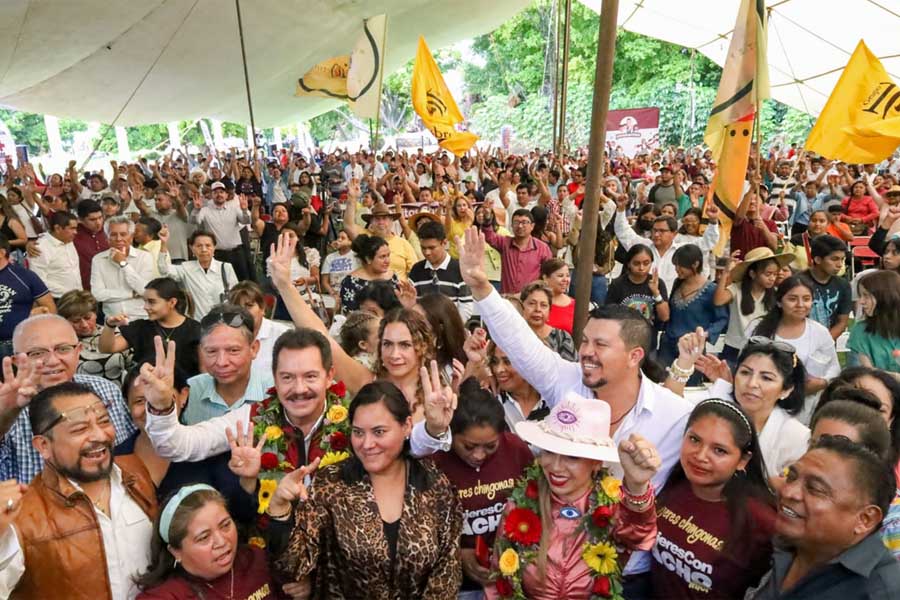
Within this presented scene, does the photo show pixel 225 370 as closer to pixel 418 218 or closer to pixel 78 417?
pixel 78 417

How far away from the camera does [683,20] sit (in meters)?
18.1

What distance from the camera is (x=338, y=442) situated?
8.83 feet

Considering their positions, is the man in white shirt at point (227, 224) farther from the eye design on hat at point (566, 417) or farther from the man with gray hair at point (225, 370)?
the eye design on hat at point (566, 417)

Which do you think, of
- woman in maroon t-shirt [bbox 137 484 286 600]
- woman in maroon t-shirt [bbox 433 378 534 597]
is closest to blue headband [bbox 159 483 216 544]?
woman in maroon t-shirt [bbox 137 484 286 600]

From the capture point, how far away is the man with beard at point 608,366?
281 cm

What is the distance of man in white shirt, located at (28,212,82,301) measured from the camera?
20.4 ft

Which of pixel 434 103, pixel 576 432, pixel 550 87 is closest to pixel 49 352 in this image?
pixel 576 432

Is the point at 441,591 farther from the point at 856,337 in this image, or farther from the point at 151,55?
the point at 151,55

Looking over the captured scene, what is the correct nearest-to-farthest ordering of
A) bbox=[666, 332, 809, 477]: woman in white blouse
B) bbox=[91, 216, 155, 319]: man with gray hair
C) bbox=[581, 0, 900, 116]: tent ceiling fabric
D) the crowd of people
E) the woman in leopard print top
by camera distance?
the crowd of people < the woman in leopard print top < bbox=[666, 332, 809, 477]: woman in white blouse < bbox=[91, 216, 155, 319]: man with gray hair < bbox=[581, 0, 900, 116]: tent ceiling fabric

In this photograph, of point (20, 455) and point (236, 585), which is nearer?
point (236, 585)

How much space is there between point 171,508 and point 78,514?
331 millimetres

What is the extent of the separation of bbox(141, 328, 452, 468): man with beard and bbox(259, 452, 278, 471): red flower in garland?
0.33ft

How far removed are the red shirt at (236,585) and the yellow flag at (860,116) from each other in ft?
23.8

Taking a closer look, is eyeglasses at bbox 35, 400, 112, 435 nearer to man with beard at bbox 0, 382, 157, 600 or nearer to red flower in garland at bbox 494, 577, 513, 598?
man with beard at bbox 0, 382, 157, 600
